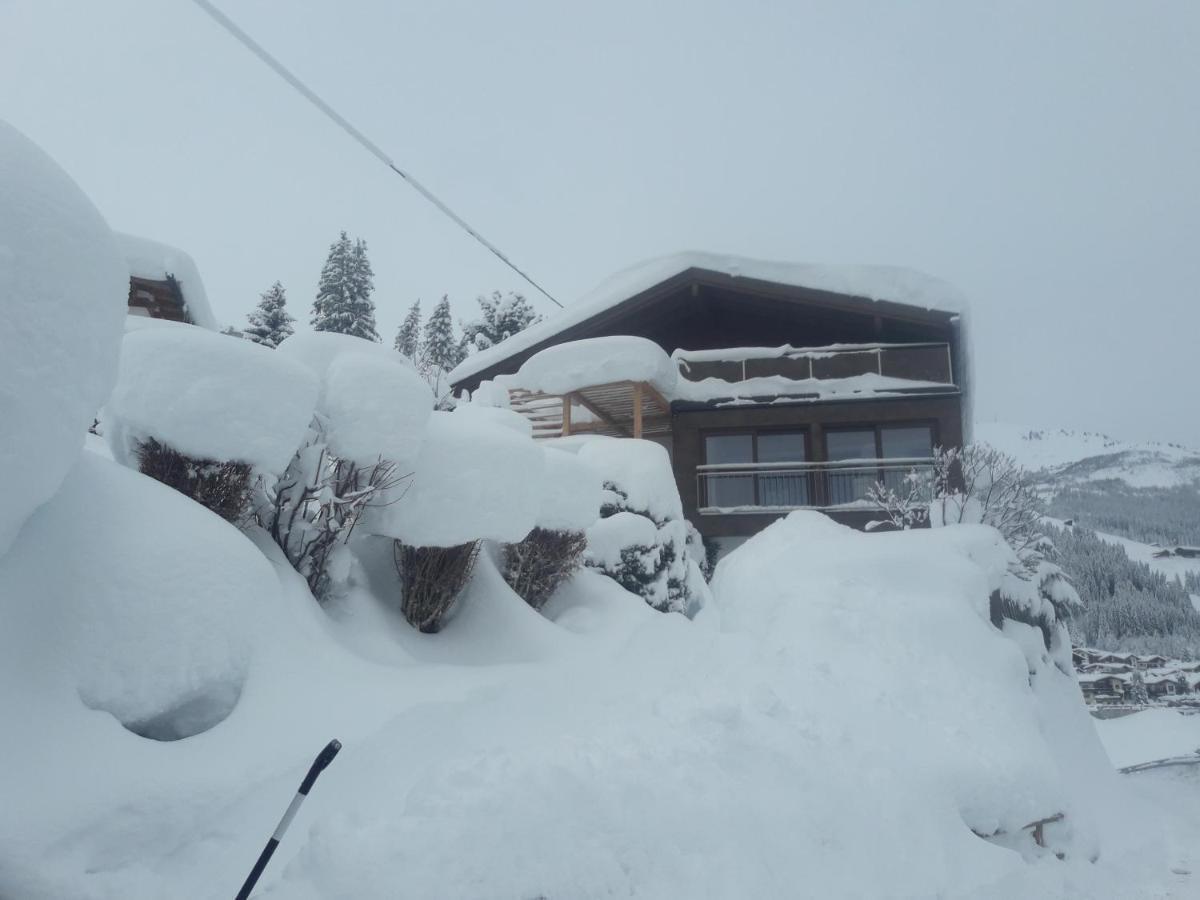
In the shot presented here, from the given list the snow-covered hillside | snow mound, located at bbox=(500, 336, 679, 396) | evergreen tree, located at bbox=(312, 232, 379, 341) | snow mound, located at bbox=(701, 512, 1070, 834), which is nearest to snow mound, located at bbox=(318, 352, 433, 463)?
snow mound, located at bbox=(701, 512, 1070, 834)

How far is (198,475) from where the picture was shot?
4059 mm

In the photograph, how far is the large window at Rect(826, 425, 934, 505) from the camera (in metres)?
16.3

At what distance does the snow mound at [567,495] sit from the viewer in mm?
6523

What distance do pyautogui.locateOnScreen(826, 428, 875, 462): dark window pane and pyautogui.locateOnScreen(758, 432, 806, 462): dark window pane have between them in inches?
27.2

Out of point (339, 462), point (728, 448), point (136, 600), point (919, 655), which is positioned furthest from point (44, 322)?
point (728, 448)

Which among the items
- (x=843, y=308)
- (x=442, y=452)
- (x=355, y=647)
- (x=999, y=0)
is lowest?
(x=355, y=647)

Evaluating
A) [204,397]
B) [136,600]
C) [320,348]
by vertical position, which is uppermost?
[320,348]

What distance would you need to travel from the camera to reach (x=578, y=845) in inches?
121

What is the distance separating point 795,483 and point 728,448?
6.25 feet

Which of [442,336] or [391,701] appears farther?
[442,336]

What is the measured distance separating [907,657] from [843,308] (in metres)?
11.9

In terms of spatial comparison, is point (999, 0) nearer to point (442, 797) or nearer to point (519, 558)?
point (519, 558)

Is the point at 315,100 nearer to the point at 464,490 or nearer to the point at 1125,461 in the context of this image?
the point at 464,490

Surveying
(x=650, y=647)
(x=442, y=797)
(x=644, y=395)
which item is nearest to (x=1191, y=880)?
(x=650, y=647)
